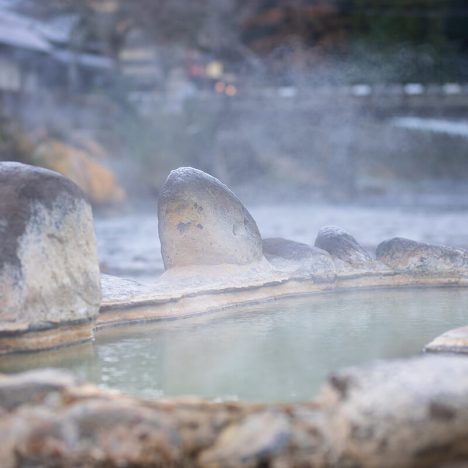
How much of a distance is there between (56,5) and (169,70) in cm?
587

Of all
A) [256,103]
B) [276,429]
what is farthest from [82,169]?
[276,429]

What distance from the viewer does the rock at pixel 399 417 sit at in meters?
Result: 2.89

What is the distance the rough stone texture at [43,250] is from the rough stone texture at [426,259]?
2804 millimetres

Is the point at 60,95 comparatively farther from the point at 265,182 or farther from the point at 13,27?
the point at 265,182

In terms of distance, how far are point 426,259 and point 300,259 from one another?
1.03 meters

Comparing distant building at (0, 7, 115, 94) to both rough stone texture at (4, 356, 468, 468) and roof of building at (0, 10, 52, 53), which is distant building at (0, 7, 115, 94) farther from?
rough stone texture at (4, 356, 468, 468)

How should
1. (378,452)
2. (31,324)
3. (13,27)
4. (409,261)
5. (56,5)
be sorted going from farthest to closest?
(56,5) → (13,27) → (409,261) → (31,324) → (378,452)

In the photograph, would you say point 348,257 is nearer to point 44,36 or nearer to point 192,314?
point 192,314

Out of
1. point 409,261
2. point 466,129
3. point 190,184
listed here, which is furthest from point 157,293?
point 466,129

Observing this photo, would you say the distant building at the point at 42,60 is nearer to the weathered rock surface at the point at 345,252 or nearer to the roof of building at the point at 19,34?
the roof of building at the point at 19,34

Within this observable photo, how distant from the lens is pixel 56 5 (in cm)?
3316

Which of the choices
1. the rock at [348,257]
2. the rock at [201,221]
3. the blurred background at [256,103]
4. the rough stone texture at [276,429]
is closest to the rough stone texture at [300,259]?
the rock at [348,257]

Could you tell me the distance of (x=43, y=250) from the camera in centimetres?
448

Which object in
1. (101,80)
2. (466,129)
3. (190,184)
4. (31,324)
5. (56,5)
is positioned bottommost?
Answer: (31,324)
